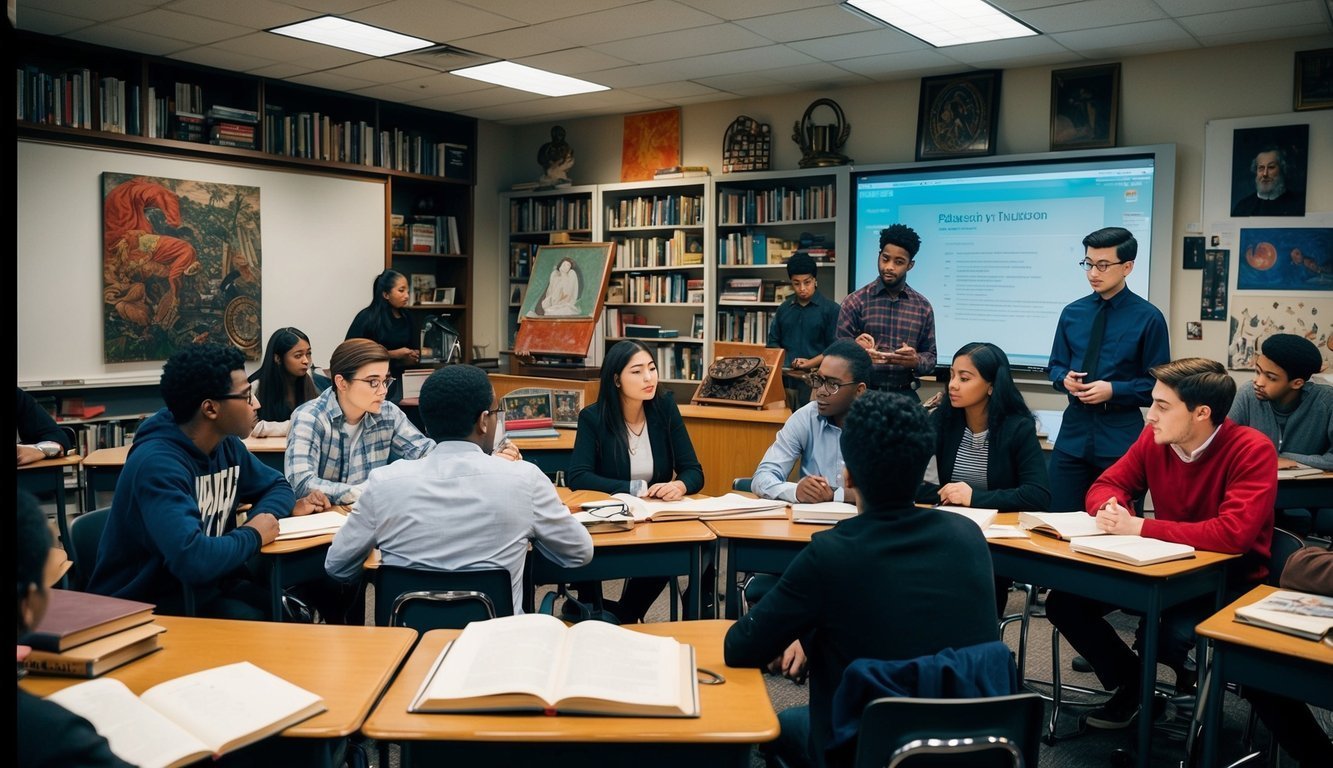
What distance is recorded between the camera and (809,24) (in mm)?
5547

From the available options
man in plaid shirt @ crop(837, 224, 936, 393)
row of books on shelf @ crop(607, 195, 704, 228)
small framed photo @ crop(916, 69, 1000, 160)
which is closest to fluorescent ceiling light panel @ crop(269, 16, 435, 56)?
row of books on shelf @ crop(607, 195, 704, 228)

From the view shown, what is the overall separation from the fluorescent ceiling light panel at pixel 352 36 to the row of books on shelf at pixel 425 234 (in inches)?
83.2

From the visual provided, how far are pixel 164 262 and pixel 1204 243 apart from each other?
22.2 feet

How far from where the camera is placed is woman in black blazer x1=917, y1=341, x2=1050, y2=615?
11.5ft

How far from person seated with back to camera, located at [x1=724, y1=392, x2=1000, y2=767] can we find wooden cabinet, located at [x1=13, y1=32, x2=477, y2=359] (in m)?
5.82

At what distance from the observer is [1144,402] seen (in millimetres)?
4059

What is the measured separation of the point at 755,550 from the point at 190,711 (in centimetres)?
189

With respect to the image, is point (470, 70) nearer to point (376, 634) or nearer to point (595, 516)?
point (595, 516)

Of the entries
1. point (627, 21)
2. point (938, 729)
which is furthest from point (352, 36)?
point (938, 729)

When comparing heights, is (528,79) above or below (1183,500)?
above

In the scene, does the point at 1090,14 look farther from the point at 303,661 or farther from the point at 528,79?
the point at 303,661

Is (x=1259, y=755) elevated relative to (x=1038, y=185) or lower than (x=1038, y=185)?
lower

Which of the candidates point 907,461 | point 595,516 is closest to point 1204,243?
point 595,516

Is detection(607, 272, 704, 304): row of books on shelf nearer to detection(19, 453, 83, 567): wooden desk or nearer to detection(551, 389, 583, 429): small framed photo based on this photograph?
detection(551, 389, 583, 429): small framed photo
